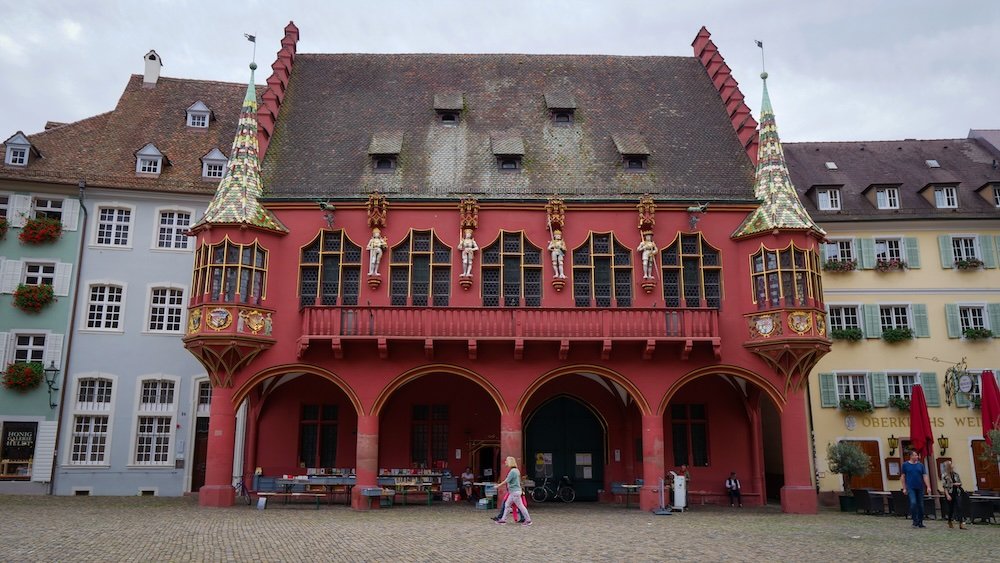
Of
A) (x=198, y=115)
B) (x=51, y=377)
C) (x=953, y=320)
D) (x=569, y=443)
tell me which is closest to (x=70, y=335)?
(x=51, y=377)

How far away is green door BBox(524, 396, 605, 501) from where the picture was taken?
26438 millimetres

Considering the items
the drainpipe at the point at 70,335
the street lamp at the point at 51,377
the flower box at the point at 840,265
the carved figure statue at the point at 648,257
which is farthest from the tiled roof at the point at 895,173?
the street lamp at the point at 51,377

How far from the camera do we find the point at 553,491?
25.6 m

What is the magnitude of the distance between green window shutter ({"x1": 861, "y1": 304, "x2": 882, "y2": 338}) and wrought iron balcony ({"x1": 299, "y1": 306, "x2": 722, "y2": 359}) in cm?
916

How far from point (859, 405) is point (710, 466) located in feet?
21.6

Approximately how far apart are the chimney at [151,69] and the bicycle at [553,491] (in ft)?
74.2

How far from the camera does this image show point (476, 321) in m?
23.1

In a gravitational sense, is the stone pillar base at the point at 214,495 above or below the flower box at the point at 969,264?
below

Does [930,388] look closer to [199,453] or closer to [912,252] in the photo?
[912,252]

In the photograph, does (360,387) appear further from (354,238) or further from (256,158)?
(256,158)

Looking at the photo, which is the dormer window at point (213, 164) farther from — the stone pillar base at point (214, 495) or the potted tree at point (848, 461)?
the potted tree at point (848, 461)

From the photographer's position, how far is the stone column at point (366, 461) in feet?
74.2

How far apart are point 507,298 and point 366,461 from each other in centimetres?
629

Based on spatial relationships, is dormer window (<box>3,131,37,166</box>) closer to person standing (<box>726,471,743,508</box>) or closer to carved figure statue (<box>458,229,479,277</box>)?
carved figure statue (<box>458,229,479,277</box>)
